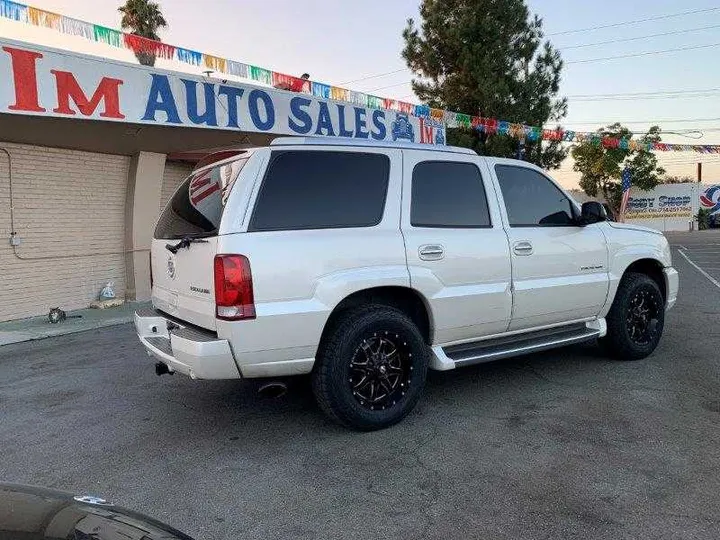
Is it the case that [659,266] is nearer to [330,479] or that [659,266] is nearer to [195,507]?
[330,479]

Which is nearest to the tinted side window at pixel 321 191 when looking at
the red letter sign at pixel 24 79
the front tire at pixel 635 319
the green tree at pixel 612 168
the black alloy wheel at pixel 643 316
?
the front tire at pixel 635 319

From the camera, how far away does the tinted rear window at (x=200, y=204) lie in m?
3.95

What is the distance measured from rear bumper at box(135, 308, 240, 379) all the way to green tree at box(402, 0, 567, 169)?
18.7 metres

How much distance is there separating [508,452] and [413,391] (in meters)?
0.80

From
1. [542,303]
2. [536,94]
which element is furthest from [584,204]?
[536,94]

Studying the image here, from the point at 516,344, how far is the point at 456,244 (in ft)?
3.45

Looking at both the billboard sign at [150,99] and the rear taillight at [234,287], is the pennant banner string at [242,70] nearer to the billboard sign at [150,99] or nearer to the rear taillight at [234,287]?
the billboard sign at [150,99]

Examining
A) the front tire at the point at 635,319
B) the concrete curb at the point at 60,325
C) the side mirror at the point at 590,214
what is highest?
the side mirror at the point at 590,214

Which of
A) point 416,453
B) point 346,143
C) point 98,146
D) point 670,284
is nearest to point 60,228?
point 98,146

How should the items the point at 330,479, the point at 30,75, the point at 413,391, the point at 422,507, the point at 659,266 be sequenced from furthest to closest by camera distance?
the point at 30,75
the point at 659,266
the point at 413,391
the point at 330,479
the point at 422,507

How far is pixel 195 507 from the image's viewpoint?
3.19 m

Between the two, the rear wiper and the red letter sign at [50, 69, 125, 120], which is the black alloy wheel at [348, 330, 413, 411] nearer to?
the rear wiper

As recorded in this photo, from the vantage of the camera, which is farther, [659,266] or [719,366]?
[659,266]

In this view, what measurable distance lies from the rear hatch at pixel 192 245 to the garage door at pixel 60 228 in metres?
6.24
